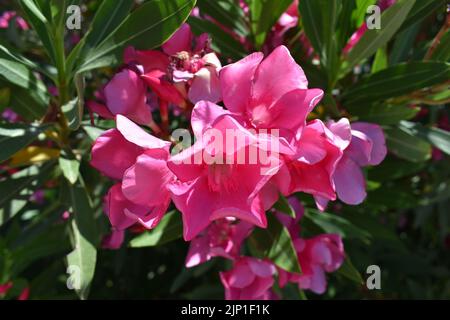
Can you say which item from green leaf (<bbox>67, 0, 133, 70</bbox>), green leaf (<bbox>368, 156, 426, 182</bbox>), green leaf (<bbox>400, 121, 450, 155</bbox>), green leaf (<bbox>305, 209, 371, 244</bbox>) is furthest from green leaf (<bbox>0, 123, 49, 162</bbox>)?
green leaf (<bbox>368, 156, 426, 182</bbox>)

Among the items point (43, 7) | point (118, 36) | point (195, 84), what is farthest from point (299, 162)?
point (43, 7)

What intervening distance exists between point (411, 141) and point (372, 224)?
1.69 ft

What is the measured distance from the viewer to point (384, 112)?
145 cm

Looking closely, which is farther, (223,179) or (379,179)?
(379,179)

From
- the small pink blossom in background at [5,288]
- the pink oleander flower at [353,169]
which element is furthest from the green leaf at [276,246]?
the small pink blossom in background at [5,288]

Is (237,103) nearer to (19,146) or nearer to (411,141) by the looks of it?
(19,146)

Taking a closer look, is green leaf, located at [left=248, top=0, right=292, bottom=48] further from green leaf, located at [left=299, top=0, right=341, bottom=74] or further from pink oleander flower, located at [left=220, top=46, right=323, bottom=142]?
pink oleander flower, located at [left=220, top=46, right=323, bottom=142]

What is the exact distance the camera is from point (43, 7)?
4.00 ft

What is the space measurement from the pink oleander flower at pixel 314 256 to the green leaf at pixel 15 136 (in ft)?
2.24

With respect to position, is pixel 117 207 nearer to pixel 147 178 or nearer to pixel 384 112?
pixel 147 178

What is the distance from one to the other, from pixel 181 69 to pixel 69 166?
414 mm

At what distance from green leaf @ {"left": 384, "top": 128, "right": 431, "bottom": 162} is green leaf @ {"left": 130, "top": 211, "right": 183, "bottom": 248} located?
0.63m

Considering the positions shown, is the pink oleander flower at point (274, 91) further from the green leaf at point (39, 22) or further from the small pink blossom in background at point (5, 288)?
the small pink blossom in background at point (5, 288)

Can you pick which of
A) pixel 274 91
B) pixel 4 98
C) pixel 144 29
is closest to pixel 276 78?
pixel 274 91
